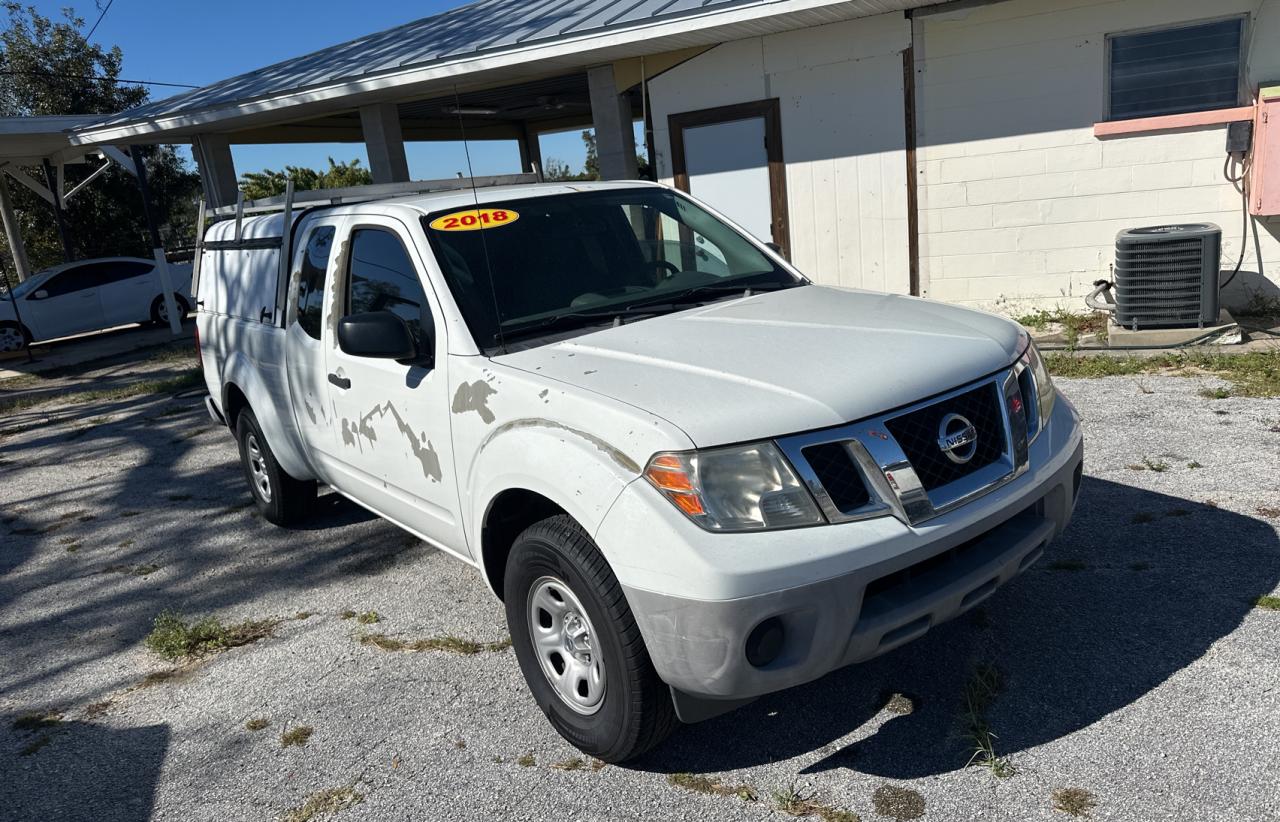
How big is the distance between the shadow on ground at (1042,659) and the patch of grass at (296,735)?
1312 millimetres

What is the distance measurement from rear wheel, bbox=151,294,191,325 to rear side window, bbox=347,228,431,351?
50.5 feet

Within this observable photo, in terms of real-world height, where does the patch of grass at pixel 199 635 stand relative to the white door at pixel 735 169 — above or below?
below

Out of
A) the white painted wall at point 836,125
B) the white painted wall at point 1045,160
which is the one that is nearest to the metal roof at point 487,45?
the white painted wall at point 836,125

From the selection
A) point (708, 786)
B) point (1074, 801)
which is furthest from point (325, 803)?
point (1074, 801)

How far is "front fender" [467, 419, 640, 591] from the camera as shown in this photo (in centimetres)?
264

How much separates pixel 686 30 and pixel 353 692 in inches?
273

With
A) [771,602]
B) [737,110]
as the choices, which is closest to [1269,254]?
[737,110]

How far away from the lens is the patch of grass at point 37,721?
365cm

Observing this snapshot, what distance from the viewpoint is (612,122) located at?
10.5 m

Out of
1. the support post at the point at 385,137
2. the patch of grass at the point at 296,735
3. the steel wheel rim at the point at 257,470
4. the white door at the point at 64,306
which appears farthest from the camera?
the white door at the point at 64,306

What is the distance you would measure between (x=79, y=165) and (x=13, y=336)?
11.2 metres

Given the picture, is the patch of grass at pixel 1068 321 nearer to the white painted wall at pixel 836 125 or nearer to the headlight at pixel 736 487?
the white painted wall at pixel 836 125

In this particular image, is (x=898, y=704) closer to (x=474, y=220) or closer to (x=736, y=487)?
(x=736, y=487)

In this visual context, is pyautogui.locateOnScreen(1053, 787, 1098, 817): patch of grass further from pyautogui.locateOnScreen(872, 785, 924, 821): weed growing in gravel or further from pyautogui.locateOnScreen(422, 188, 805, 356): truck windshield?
pyautogui.locateOnScreen(422, 188, 805, 356): truck windshield
